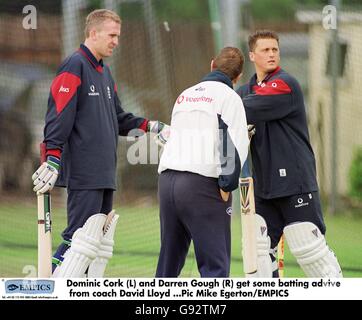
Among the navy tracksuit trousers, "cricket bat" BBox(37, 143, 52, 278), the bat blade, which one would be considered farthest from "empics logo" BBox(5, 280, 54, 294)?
the bat blade

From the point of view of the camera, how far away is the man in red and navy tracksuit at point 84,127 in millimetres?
5824

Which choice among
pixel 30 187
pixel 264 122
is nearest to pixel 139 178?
pixel 30 187

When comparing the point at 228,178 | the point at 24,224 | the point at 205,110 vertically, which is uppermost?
the point at 205,110

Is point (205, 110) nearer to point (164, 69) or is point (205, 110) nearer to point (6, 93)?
point (164, 69)

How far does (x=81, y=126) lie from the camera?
593 cm

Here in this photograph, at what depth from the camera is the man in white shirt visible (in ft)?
17.8

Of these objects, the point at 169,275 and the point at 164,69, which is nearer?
the point at 169,275

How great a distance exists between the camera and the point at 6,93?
40.8ft

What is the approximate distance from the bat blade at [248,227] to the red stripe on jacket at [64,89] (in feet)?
3.41

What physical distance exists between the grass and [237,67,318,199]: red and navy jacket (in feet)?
4.79

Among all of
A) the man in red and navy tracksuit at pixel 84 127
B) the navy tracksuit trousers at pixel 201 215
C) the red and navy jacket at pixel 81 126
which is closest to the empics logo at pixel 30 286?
the man in red and navy tracksuit at pixel 84 127

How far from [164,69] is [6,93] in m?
2.42

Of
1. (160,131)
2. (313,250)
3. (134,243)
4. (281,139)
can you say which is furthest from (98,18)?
(134,243)

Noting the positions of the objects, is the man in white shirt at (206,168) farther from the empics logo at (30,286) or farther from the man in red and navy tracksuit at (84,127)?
the empics logo at (30,286)
